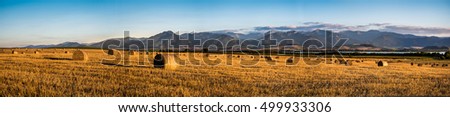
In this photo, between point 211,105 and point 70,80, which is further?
point 70,80

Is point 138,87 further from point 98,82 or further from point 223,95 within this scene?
point 223,95

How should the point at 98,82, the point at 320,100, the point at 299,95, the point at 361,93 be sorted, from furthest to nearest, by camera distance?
the point at 98,82 → the point at 361,93 → the point at 299,95 → the point at 320,100

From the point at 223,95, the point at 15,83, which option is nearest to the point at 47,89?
the point at 15,83

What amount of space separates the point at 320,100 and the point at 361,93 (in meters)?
1.96

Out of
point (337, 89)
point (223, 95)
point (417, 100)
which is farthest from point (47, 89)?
point (417, 100)

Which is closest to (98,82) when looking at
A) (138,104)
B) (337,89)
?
(138,104)

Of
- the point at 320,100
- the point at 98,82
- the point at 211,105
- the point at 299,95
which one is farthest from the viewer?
the point at 98,82

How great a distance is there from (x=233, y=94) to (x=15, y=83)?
19.2 feet

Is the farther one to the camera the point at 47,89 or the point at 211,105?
the point at 47,89

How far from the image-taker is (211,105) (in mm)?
9398

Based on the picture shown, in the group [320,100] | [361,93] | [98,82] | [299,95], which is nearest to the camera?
[320,100]

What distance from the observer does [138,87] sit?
11.9 m

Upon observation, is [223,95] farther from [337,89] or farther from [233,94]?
[337,89]

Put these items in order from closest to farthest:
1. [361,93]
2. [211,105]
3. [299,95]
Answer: [211,105] < [299,95] < [361,93]
